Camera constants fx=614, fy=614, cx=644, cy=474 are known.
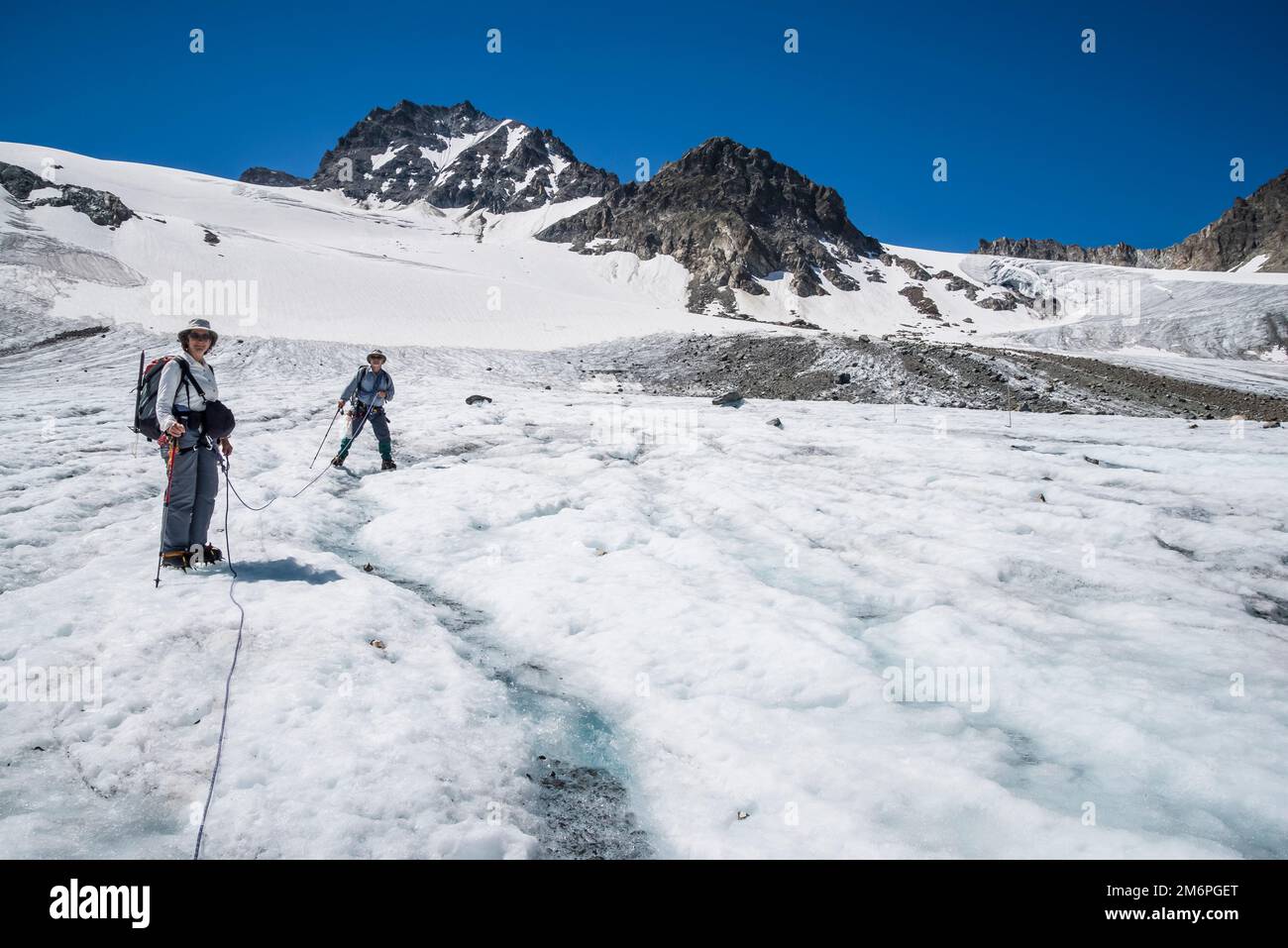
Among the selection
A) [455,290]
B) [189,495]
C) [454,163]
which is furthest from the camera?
[454,163]

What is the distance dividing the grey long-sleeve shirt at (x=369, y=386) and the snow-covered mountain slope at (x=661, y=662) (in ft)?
5.89

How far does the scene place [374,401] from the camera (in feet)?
37.4

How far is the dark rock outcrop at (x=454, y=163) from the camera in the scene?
136000 mm

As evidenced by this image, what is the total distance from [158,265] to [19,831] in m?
45.2

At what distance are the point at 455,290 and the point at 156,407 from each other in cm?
3654

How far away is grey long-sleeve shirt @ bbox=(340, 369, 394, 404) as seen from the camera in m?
11.4

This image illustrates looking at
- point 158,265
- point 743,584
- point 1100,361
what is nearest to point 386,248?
point 158,265

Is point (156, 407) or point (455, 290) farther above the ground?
point (455, 290)

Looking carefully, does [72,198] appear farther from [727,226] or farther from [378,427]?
[727,226]

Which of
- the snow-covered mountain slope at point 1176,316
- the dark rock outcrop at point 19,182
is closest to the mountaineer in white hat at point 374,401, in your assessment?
the snow-covered mountain slope at point 1176,316

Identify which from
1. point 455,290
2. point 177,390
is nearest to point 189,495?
point 177,390

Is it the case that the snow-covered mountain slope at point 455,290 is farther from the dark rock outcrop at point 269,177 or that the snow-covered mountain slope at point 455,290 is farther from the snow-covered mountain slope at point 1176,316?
the dark rock outcrop at point 269,177
